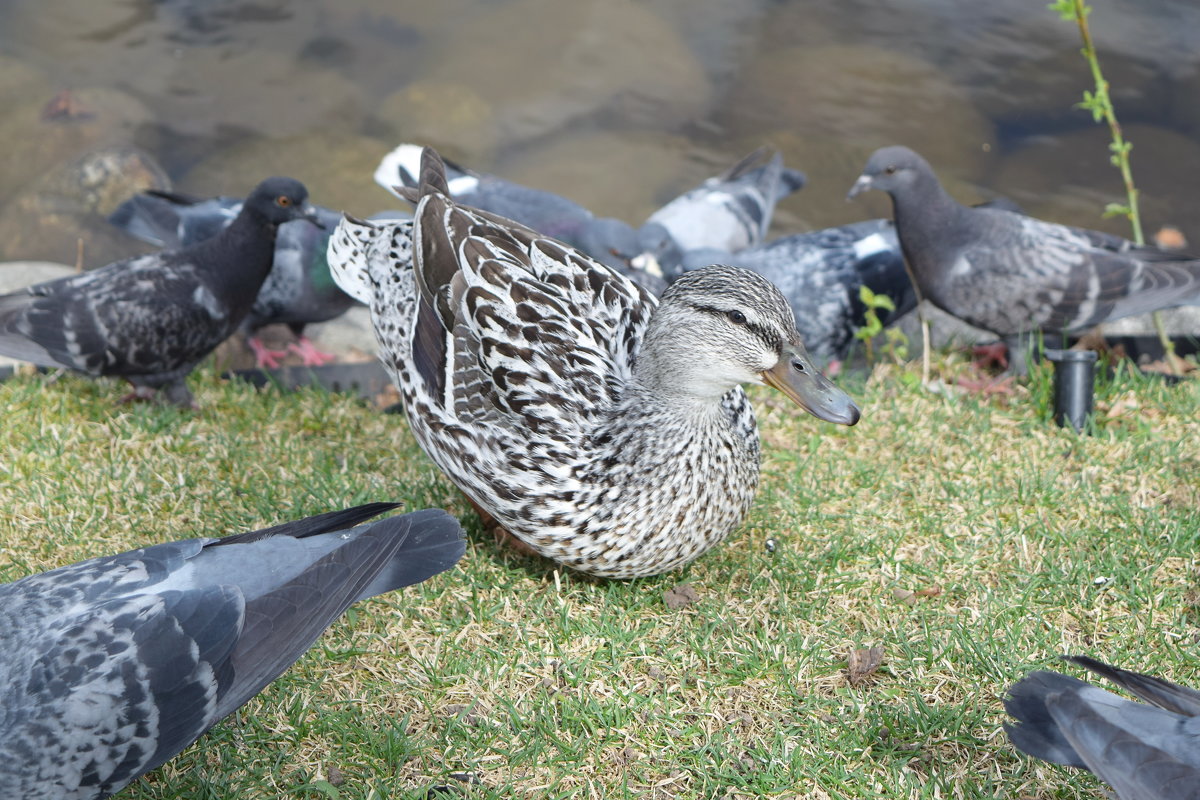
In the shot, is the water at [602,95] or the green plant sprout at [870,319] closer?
the green plant sprout at [870,319]

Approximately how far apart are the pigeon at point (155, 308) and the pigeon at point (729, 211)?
7.04 feet

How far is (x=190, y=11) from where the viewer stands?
932 centimetres

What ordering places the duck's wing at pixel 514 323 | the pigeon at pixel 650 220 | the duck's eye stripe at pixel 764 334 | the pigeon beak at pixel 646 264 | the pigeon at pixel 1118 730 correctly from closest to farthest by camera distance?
the pigeon at pixel 1118 730 → the duck's eye stripe at pixel 764 334 → the duck's wing at pixel 514 323 → the pigeon beak at pixel 646 264 → the pigeon at pixel 650 220

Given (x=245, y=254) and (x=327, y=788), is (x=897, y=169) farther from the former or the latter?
(x=327, y=788)

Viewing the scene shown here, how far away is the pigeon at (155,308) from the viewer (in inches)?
171

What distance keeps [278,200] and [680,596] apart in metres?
2.70

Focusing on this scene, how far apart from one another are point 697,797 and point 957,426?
2.27m

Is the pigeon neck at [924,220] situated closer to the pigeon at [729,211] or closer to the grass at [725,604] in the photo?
the grass at [725,604]

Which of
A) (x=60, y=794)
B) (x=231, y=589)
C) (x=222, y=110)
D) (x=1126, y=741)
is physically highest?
(x=1126, y=741)

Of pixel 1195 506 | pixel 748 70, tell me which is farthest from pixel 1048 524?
pixel 748 70

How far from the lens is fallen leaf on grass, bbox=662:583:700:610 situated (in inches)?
130

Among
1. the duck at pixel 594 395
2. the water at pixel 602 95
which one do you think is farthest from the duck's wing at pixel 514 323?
the water at pixel 602 95

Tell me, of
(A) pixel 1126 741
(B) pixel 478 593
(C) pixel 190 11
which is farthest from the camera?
(C) pixel 190 11

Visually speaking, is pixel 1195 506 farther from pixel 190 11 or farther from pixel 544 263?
pixel 190 11
